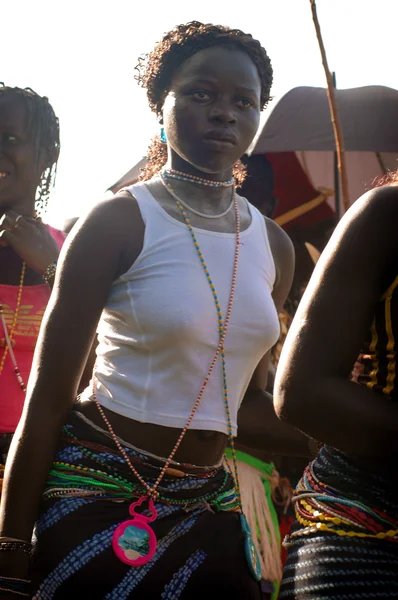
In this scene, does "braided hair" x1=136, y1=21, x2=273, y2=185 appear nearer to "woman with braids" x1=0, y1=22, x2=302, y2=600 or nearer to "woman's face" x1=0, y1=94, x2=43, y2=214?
"woman with braids" x1=0, y1=22, x2=302, y2=600

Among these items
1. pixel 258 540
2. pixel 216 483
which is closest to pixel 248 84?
pixel 216 483

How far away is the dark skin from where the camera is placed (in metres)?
4.02

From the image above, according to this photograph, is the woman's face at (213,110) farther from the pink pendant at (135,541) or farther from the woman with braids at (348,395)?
the pink pendant at (135,541)

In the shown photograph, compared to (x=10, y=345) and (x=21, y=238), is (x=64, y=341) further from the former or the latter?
(x=21, y=238)

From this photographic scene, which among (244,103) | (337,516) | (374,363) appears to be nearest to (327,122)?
(244,103)

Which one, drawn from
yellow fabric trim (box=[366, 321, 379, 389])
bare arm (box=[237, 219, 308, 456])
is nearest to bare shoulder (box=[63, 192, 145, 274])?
bare arm (box=[237, 219, 308, 456])

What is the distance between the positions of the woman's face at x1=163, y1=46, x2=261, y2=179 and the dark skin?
1.32 m

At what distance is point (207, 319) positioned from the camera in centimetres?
255

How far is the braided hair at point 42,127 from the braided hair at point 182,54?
54.1 inches

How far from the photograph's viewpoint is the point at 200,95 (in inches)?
110

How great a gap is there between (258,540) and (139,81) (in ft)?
10.2

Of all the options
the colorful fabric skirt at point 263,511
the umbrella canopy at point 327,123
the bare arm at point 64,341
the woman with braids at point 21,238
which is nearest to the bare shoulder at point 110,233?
the bare arm at point 64,341

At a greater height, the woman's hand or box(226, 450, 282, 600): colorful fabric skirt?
the woman's hand

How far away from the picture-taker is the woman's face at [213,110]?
277cm
